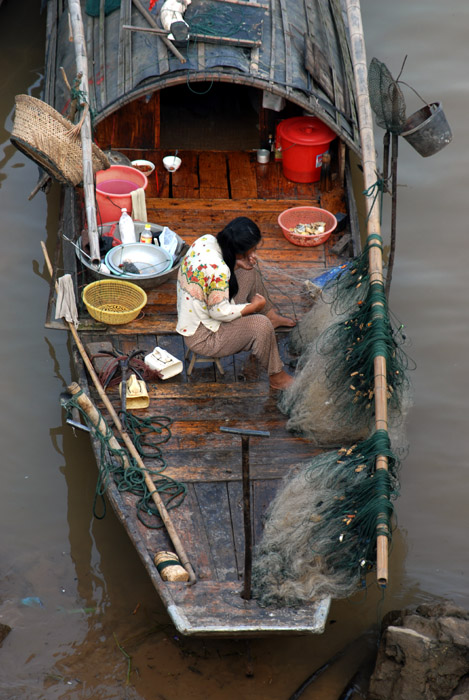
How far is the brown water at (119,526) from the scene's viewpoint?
4.52 metres

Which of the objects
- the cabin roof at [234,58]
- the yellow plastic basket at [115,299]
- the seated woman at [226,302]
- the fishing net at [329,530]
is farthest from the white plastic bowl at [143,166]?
the fishing net at [329,530]

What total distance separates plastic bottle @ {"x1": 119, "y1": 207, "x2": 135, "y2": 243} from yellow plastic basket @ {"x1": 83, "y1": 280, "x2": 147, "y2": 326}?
1.53ft

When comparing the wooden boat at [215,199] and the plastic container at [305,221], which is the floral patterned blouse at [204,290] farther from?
the plastic container at [305,221]

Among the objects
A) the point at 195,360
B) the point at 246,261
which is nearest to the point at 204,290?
the point at 246,261

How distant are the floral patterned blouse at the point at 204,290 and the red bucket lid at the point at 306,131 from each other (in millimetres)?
2460

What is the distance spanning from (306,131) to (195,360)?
2742 mm

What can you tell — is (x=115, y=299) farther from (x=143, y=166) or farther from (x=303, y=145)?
(x=303, y=145)

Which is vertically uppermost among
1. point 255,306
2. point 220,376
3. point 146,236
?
point 146,236

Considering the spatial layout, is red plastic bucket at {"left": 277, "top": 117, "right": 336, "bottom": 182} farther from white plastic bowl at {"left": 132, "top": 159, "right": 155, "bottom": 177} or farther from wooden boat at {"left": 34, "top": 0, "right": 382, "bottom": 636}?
white plastic bowl at {"left": 132, "top": 159, "right": 155, "bottom": 177}

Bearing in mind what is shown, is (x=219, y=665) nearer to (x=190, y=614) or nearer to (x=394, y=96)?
(x=190, y=614)

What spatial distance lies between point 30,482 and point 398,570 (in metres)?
2.54

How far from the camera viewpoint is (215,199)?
23.6 ft

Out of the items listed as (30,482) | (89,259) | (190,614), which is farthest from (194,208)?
(190,614)

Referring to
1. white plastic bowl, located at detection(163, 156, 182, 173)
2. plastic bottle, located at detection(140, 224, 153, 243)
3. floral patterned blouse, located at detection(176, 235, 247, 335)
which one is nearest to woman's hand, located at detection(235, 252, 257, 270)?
floral patterned blouse, located at detection(176, 235, 247, 335)
